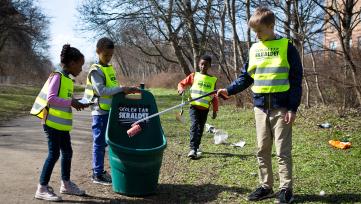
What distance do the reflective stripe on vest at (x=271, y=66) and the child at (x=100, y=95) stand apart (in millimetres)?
1595

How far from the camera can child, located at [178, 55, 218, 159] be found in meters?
7.30

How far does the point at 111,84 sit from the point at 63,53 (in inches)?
31.0

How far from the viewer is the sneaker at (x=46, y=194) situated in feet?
16.2

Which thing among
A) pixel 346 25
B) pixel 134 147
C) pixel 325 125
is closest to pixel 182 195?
pixel 134 147

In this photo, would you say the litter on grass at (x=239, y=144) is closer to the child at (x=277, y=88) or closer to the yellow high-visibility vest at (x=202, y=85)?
the yellow high-visibility vest at (x=202, y=85)

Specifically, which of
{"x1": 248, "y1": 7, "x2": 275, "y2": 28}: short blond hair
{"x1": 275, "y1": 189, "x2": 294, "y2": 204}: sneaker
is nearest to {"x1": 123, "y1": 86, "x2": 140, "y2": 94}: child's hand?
{"x1": 248, "y1": 7, "x2": 275, "y2": 28}: short blond hair

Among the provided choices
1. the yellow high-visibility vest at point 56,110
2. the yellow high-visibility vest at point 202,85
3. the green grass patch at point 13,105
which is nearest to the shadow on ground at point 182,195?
the yellow high-visibility vest at point 56,110

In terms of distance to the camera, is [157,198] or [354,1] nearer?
[157,198]

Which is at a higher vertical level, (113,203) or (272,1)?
(272,1)

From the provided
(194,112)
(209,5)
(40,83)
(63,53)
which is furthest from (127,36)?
(40,83)

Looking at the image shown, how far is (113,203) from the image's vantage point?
16.3 ft

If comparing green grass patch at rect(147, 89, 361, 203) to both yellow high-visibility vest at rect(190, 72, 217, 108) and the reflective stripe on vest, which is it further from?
the reflective stripe on vest

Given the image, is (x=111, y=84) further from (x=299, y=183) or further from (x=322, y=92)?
(x=322, y=92)

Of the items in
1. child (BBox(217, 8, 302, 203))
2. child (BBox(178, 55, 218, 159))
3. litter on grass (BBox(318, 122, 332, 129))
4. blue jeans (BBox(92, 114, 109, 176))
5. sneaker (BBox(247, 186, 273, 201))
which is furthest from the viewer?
litter on grass (BBox(318, 122, 332, 129))
